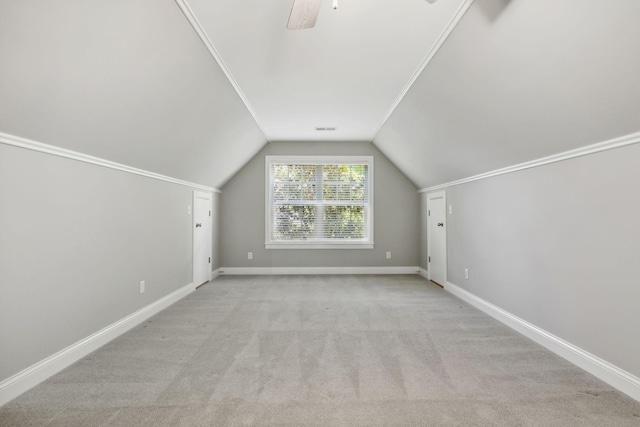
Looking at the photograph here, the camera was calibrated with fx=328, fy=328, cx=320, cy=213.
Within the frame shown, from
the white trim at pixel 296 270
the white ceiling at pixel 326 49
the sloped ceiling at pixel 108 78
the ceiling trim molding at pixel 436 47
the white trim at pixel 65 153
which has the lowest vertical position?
the white trim at pixel 296 270

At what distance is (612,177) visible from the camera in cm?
225

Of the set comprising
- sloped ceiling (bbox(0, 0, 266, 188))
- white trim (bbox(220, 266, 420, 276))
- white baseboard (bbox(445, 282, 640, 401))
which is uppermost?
sloped ceiling (bbox(0, 0, 266, 188))

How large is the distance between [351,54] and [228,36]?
40.7 inches

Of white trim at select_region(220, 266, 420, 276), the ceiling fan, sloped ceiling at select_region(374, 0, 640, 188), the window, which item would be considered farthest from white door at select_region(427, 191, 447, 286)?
the ceiling fan

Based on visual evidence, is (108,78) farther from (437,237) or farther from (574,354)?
(437,237)

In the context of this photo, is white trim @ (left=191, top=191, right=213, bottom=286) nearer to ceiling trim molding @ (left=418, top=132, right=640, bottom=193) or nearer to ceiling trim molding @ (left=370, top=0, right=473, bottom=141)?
ceiling trim molding @ (left=370, top=0, right=473, bottom=141)

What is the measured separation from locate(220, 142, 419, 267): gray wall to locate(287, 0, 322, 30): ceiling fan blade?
14.3 feet

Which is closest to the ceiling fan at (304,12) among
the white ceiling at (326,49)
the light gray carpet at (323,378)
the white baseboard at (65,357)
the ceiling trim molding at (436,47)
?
the white ceiling at (326,49)

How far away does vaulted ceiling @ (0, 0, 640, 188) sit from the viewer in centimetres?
178

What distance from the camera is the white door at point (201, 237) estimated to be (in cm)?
505

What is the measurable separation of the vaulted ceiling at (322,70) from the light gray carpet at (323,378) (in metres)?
1.69

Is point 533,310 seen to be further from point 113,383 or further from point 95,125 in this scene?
point 95,125

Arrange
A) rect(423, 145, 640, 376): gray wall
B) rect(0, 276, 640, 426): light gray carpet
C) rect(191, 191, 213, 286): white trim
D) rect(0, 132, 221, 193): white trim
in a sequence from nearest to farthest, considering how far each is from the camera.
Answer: rect(0, 276, 640, 426): light gray carpet < rect(0, 132, 221, 193): white trim < rect(423, 145, 640, 376): gray wall < rect(191, 191, 213, 286): white trim

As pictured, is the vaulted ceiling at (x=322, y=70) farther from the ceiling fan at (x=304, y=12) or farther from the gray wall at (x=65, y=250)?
the ceiling fan at (x=304, y=12)
